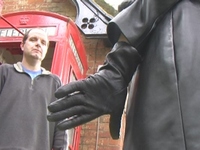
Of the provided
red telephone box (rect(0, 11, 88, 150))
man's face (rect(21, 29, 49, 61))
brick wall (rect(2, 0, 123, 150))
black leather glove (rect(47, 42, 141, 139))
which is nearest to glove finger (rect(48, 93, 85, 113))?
black leather glove (rect(47, 42, 141, 139))

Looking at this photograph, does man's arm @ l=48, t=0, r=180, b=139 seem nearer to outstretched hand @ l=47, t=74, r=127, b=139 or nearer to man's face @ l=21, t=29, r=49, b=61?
outstretched hand @ l=47, t=74, r=127, b=139

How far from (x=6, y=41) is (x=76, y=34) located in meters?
0.57

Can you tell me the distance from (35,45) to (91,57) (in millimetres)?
1418

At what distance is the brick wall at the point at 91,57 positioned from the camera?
306 centimetres

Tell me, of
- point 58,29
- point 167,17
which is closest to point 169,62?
point 167,17

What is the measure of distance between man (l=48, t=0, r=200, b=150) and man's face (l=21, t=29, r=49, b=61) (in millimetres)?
1265

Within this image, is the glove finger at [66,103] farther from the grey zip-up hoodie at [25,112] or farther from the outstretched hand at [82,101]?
the grey zip-up hoodie at [25,112]

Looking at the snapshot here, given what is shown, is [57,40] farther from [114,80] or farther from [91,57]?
[114,80]

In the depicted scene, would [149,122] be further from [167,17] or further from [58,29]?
[58,29]

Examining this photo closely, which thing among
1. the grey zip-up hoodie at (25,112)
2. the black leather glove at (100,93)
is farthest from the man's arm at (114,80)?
the grey zip-up hoodie at (25,112)

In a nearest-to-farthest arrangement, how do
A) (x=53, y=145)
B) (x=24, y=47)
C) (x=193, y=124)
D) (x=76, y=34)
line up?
(x=193, y=124), (x=53, y=145), (x=24, y=47), (x=76, y=34)

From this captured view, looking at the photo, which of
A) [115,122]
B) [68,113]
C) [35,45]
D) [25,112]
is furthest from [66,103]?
[35,45]

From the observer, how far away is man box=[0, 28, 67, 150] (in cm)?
175

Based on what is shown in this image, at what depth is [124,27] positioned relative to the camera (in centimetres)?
85
